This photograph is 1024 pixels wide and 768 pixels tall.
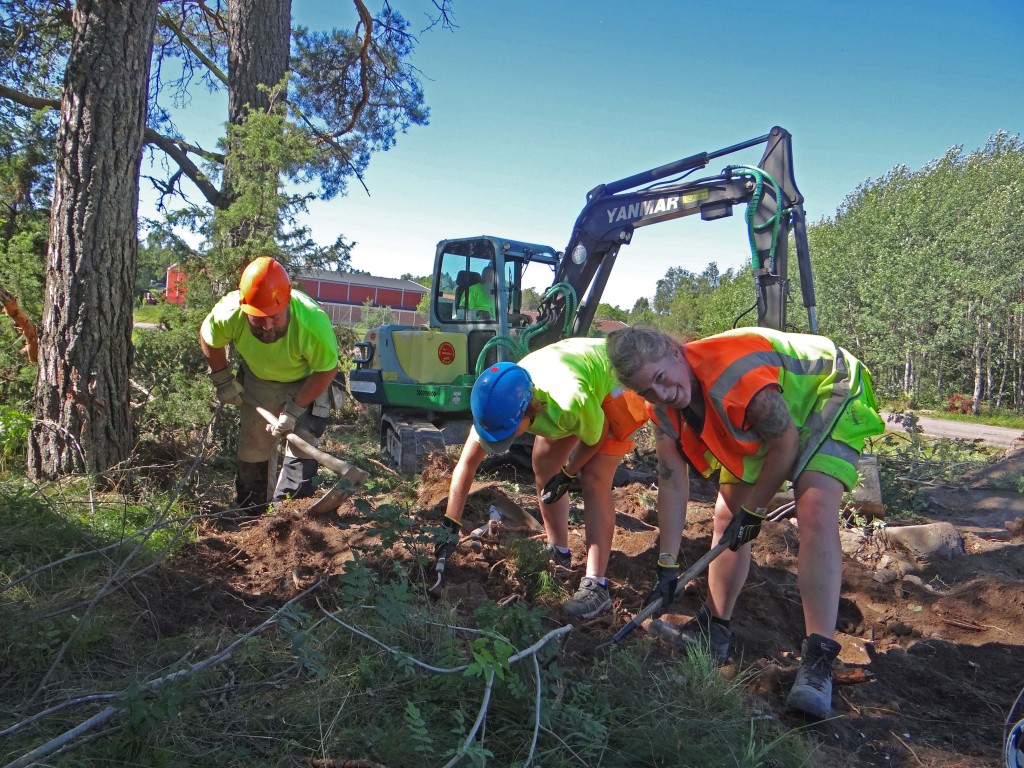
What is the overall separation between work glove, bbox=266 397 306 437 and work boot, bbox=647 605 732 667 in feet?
7.39

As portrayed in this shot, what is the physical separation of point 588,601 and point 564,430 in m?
0.82

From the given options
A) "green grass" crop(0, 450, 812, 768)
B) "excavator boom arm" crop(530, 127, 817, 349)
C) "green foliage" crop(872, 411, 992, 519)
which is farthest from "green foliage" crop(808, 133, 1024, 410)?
"green grass" crop(0, 450, 812, 768)

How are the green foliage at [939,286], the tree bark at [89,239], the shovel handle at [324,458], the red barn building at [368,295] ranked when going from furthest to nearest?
the red barn building at [368,295] → the green foliage at [939,286] → the tree bark at [89,239] → the shovel handle at [324,458]

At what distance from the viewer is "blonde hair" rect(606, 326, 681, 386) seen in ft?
8.33

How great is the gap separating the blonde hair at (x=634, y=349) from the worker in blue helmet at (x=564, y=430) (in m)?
0.56

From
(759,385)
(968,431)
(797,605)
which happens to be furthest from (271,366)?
(968,431)

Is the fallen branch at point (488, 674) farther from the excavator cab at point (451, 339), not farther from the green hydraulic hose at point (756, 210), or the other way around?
the excavator cab at point (451, 339)

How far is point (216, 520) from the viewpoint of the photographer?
13.8 ft

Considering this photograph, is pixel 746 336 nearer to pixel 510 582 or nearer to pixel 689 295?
pixel 510 582

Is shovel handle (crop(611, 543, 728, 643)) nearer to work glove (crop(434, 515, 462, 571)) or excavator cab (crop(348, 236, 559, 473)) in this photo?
work glove (crop(434, 515, 462, 571))

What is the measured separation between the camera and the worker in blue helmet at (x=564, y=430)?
304 cm

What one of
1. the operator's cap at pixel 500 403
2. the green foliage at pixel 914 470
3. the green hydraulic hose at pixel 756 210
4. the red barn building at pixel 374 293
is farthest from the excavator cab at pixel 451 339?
the red barn building at pixel 374 293

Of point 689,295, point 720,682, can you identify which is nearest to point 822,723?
point 720,682

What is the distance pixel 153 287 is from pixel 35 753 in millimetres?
4951
